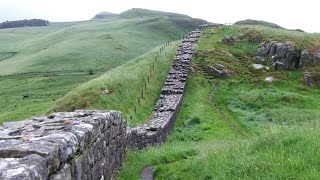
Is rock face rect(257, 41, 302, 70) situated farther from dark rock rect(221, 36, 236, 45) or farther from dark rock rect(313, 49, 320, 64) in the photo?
dark rock rect(221, 36, 236, 45)

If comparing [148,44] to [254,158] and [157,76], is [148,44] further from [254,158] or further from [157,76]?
[254,158]

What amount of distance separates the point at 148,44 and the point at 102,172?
158m

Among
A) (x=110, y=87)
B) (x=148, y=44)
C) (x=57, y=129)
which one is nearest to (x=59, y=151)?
(x=57, y=129)

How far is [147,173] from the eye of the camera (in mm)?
19141

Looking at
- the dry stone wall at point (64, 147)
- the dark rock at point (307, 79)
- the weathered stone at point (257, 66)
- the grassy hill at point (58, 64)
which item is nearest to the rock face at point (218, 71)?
the weathered stone at point (257, 66)

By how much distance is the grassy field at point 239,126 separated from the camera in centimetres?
1309

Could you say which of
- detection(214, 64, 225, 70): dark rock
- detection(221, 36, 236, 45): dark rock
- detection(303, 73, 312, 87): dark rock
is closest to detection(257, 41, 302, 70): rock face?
detection(303, 73, 312, 87): dark rock

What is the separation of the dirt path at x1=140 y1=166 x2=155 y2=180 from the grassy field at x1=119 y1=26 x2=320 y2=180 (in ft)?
0.80

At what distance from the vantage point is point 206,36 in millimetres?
83375

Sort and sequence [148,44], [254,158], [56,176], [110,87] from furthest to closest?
1. [148,44]
2. [110,87]
3. [254,158]
4. [56,176]

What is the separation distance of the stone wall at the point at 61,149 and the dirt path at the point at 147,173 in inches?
52.6

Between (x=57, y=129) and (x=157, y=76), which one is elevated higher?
(x=57, y=129)

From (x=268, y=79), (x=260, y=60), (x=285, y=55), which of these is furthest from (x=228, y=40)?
(x=268, y=79)

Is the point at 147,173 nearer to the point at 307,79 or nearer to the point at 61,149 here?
the point at 61,149
